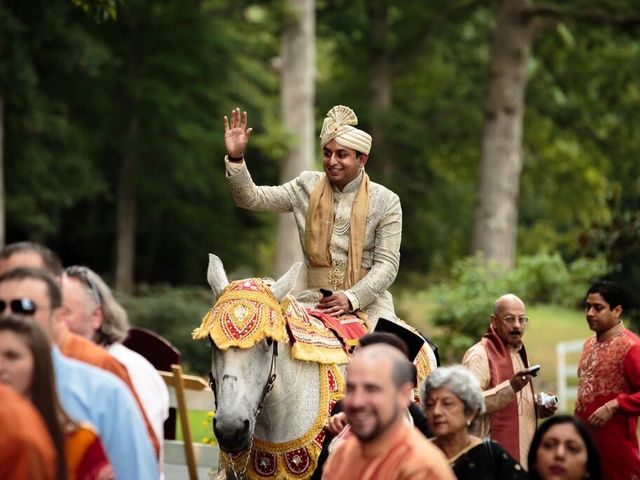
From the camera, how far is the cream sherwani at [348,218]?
10.1 meters

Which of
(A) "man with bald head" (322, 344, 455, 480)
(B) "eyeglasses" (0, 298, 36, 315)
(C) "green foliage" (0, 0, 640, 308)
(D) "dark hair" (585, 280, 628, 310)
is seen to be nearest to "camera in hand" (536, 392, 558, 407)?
(D) "dark hair" (585, 280, 628, 310)

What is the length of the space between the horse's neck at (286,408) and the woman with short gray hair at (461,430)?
2.07m

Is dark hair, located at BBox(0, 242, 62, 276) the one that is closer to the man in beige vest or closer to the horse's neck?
the horse's neck

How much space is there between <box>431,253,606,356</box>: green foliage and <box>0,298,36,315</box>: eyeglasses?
1353 cm

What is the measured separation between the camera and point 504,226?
26844mm

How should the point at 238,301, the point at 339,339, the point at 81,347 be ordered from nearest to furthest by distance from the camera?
the point at 81,347, the point at 238,301, the point at 339,339

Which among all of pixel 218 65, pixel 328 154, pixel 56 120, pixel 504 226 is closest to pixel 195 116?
pixel 218 65

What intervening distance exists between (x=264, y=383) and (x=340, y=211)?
6.29ft

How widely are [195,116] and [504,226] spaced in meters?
9.38

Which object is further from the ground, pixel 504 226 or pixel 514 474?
pixel 504 226

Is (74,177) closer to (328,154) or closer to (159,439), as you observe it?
(328,154)

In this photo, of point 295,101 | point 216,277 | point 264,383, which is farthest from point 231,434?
point 295,101

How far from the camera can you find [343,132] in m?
9.99

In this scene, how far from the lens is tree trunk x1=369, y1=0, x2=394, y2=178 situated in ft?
113
